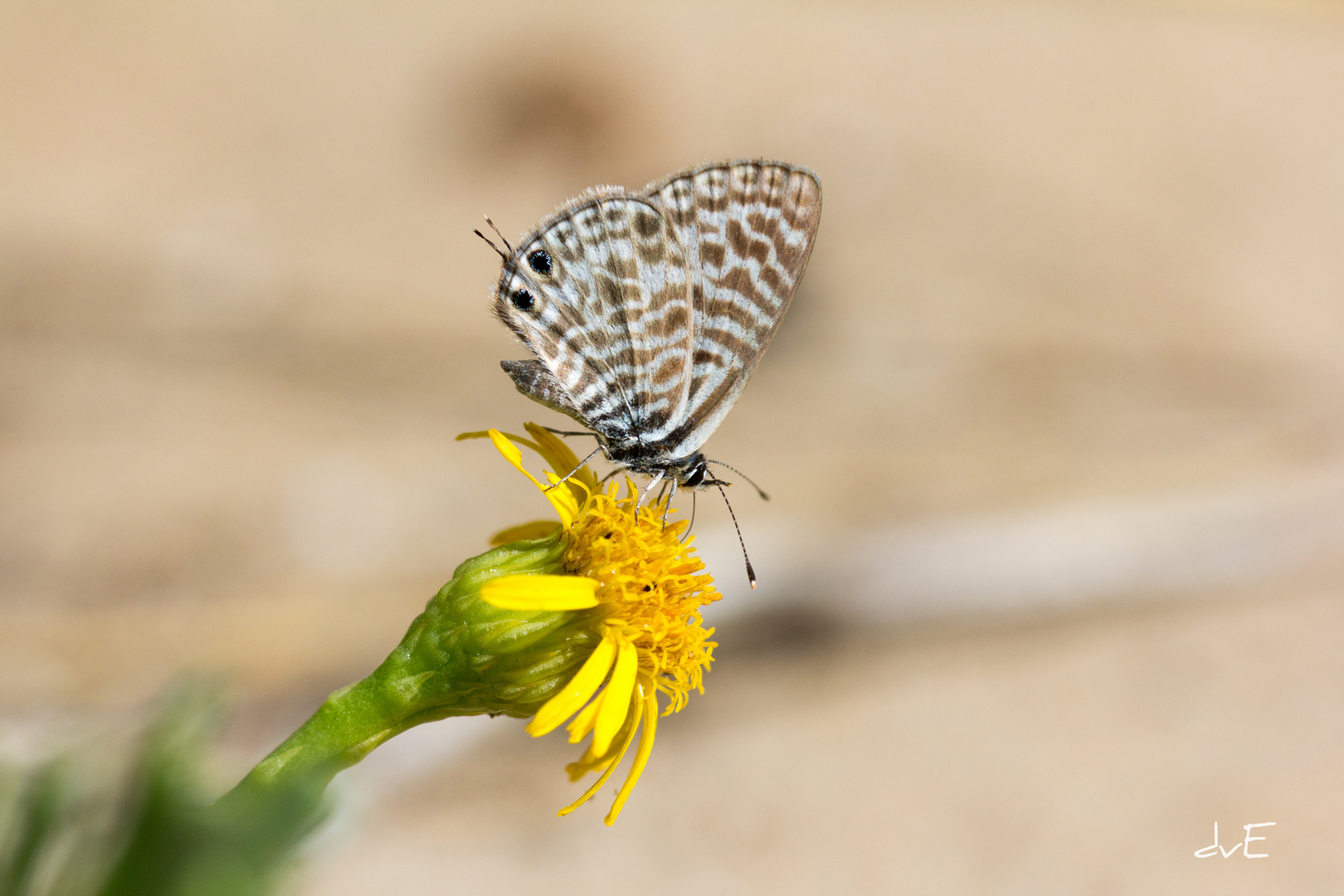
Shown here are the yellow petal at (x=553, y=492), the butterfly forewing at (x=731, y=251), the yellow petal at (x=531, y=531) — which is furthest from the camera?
the butterfly forewing at (x=731, y=251)

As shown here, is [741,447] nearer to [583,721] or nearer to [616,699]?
[616,699]

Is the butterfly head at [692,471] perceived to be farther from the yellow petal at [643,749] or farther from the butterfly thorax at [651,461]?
the yellow petal at [643,749]

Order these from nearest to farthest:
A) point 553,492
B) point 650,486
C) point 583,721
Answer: point 583,721 → point 553,492 → point 650,486

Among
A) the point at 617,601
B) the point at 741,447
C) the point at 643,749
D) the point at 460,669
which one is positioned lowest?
the point at 460,669

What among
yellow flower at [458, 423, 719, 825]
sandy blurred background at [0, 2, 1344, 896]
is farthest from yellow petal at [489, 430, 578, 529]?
sandy blurred background at [0, 2, 1344, 896]

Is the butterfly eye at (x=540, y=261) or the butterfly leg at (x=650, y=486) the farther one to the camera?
the butterfly eye at (x=540, y=261)

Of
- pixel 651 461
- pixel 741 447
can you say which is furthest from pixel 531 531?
pixel 741 447

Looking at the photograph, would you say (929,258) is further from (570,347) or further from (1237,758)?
(570,347)

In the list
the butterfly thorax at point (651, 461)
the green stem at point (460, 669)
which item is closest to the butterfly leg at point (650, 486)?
the butterfly thorax at point (651, 461)
